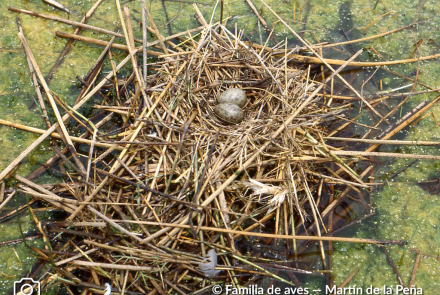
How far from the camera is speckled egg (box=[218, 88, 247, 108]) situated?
8.00 feet

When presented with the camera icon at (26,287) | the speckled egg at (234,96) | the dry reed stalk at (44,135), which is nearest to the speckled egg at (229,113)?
the speckled egg at (234,96)

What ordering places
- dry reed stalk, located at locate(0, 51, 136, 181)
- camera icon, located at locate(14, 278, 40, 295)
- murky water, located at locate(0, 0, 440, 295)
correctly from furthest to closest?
dry reed stalk, located at locate(0, 51, 136, 181) → murky water, located at locate(0, 0, 440, 295) → camera icon, located at locate(14, 278, 40, 295)

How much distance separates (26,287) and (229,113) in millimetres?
1338

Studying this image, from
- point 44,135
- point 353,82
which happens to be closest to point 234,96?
point 353,82

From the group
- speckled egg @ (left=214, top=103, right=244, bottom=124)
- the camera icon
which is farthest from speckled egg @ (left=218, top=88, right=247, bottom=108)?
the camera icon

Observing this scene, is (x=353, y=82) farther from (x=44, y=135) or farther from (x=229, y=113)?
(x=44, y=135)

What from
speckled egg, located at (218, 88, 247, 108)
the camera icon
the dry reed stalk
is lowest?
the camera icon

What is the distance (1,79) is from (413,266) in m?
2.63

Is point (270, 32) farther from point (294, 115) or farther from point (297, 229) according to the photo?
point (297, 229)

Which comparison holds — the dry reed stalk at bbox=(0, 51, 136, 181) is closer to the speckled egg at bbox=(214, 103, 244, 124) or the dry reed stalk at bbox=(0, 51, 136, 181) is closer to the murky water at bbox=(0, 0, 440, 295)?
the murky water at bbox=(0, 0, 440, 295)

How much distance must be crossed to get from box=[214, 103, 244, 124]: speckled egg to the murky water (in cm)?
78

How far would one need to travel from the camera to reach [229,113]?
2.37 m

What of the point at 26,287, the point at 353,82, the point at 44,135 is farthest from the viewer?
the point at 353,82

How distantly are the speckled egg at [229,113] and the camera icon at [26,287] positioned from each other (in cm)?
127
